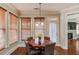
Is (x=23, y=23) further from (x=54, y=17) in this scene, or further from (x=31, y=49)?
(x=31, y=49)

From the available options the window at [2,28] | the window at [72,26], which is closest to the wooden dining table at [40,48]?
the window at [2,28]

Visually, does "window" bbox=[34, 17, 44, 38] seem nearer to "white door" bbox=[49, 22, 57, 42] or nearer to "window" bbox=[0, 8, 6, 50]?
"white door" bbox=[49, 22, 57, 42]

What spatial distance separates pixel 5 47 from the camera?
16.9 ft

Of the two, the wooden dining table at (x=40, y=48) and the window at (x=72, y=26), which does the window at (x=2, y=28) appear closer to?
the wooden dining table at (x=40, y=48)

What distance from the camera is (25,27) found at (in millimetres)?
8555

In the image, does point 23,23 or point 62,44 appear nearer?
point 62,44

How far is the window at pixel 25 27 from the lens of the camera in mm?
8367

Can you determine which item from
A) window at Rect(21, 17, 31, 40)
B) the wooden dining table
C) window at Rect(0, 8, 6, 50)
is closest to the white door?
window at Rect(21, 17, 31, 40)

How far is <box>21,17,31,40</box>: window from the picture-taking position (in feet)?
27.5

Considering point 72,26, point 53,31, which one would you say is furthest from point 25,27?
point 72,26

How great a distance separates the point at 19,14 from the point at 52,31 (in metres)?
2.22
